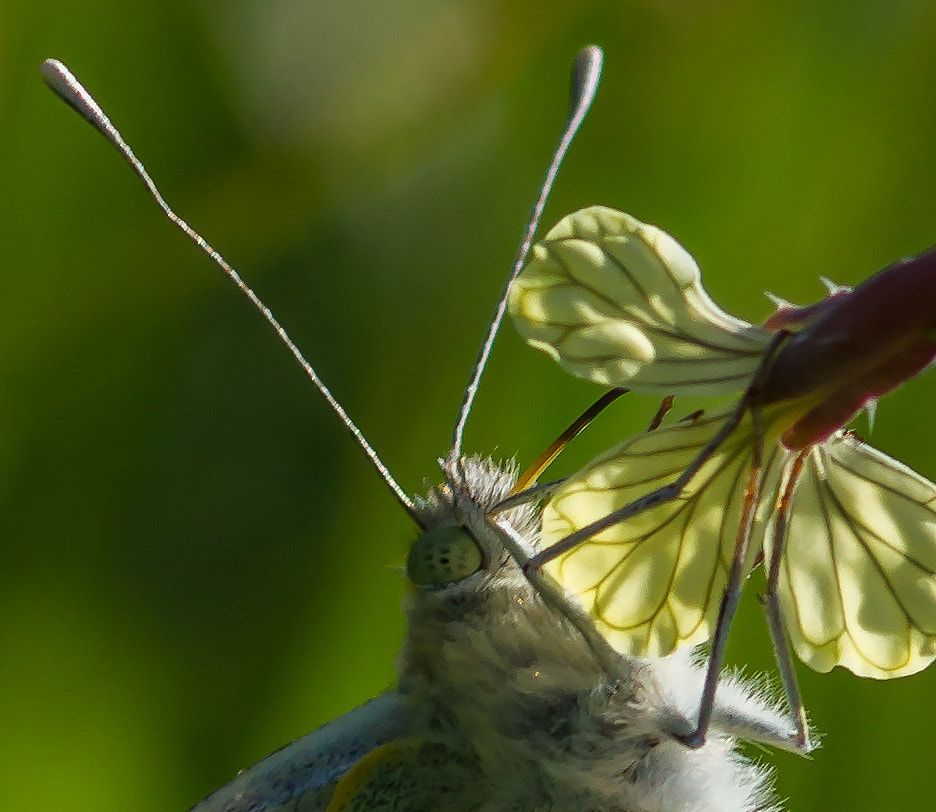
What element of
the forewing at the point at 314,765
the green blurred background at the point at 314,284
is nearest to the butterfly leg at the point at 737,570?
the forewing at the point at 314,765

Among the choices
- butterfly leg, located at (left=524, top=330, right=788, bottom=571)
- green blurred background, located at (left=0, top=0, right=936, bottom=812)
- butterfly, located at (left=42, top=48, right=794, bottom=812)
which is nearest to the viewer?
butterfly leg, located at (left=524, top=330, right=788, bottom=571)

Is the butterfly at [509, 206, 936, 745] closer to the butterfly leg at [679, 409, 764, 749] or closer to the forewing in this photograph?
the butterfly leg at [679, 409, 764, 749]

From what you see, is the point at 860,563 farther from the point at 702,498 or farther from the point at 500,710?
the point at 500,710

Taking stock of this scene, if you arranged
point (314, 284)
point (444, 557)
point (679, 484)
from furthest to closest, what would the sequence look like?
point (314, 284)
point (444, 557)
point (679, 484)

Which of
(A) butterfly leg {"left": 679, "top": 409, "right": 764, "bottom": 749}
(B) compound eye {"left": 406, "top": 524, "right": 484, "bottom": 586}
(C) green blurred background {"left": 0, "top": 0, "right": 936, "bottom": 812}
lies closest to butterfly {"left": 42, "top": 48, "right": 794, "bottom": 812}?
(B) compound eye {"left": 406, "top": 524, "right": 484, "bottom": 586}

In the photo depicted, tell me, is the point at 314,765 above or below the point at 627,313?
below

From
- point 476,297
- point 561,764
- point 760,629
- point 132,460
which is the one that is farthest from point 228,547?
point 561,764

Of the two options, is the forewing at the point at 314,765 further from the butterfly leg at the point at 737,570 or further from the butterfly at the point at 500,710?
the butterfly leg at the point at 737,570

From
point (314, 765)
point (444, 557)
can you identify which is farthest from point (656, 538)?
point (314, 765)
